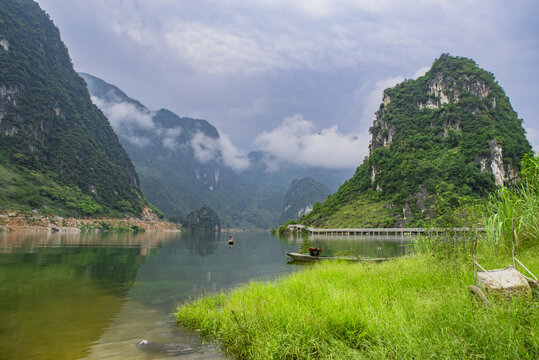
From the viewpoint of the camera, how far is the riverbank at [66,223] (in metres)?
71.2

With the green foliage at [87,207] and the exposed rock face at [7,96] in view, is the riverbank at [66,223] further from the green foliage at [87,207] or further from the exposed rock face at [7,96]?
the exposed rock face at [7,96]

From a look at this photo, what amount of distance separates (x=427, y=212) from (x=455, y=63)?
273 feet

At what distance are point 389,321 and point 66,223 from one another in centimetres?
10696

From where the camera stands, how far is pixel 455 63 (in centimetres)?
13000

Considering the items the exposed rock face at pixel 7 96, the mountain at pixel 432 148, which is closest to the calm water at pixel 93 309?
the mountain at pixel 432 148

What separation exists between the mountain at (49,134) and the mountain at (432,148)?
92395 millimetres

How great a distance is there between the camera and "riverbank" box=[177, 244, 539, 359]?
4.09 meters

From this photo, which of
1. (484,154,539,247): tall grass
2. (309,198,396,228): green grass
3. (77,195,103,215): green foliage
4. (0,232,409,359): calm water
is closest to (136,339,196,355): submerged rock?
(0,232,409,359): calm water

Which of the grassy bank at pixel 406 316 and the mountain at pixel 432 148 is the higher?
the mountain at pixel 432 148

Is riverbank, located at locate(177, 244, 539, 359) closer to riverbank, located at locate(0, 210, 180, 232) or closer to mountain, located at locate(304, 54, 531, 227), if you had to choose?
mountain, located at locate(304, 54, 531, 227)

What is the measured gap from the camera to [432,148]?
356 ft

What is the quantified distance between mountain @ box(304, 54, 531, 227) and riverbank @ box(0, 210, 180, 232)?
74754mm

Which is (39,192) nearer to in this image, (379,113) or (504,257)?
(504,257)

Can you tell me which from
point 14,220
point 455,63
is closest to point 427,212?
point 455,63
